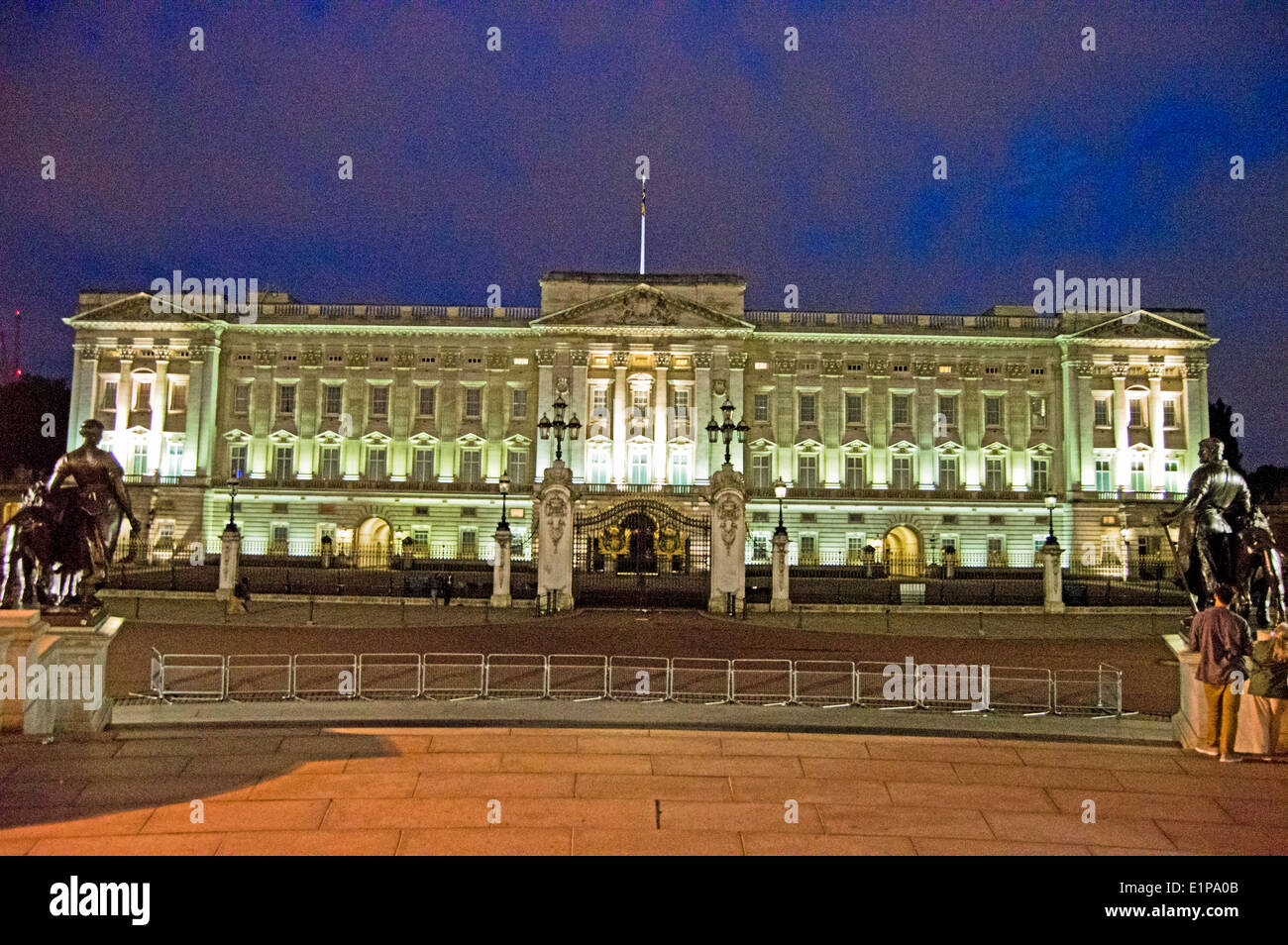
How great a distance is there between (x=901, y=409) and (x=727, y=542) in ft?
104

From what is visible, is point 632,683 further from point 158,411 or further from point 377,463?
point 158,411

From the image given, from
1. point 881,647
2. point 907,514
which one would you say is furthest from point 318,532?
point 881,647

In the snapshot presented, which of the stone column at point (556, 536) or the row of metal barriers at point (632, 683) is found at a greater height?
the stone column at point (556, 536)

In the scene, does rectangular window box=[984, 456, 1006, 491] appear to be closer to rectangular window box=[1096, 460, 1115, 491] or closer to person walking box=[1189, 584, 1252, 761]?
rectangular window box=[1096, 460, 1115, 491]

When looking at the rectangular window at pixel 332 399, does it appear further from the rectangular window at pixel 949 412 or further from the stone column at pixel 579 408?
the rectangular window at pixel 949 412

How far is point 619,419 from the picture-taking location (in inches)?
2041

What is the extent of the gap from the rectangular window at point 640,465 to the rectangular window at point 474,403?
10.1 m

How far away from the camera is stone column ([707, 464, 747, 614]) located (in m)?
25.9

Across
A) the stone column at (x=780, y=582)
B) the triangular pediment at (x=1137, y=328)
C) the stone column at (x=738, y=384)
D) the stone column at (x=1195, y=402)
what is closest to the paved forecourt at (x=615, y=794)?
the stone column at (x=780, y=582)

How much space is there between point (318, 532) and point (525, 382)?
15.6m

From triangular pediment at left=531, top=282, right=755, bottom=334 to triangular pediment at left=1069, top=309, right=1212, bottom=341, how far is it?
21.2m

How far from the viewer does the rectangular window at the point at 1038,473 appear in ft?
175

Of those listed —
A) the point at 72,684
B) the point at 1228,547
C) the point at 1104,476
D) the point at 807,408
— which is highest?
the point at 807,408

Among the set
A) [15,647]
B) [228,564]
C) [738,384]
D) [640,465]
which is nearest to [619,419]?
[640,465]
